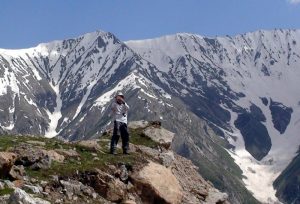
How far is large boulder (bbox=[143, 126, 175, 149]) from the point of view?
129 ft

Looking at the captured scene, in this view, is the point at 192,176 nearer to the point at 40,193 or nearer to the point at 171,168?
the point at 171,168

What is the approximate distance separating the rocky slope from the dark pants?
52cm

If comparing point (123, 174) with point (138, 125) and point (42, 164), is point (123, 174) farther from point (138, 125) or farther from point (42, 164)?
→ point (138, 125)

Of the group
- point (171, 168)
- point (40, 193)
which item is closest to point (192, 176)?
point (171, 168)

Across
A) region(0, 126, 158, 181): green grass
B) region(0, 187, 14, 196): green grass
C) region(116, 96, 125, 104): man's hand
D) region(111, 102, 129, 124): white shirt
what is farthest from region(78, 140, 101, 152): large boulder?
region(0, 187, 14, 196): green grass

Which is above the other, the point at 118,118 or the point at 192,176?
the point at 118,118

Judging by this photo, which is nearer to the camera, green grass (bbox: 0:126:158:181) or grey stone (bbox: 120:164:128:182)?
green grass (bbox: 0:126:158:181)

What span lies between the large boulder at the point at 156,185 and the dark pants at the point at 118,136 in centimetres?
269

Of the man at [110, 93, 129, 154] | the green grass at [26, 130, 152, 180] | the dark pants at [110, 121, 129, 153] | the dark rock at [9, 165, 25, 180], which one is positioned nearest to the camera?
the dark rock at [9, 165, 25, 180]

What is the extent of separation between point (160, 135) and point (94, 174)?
1091 cm

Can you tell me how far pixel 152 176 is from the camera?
31.5 metres

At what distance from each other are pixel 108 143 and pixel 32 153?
8262 mm

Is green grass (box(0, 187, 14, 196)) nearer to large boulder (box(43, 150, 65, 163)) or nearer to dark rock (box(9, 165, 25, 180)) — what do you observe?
dark rock (box(9, 165, 25, 180))

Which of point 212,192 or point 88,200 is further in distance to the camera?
point 212,192
